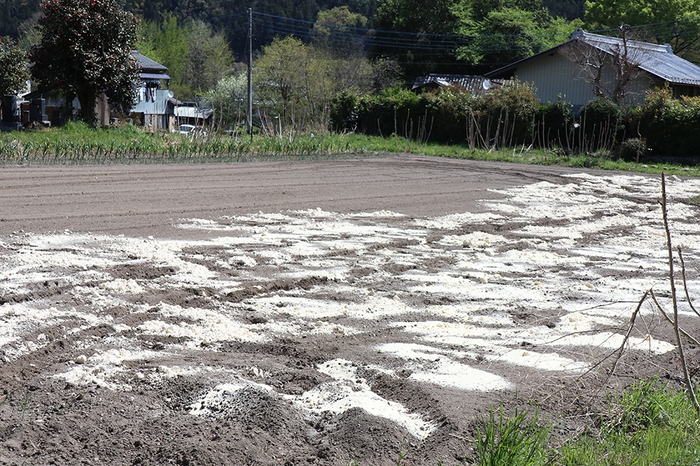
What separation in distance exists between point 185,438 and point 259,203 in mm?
7984

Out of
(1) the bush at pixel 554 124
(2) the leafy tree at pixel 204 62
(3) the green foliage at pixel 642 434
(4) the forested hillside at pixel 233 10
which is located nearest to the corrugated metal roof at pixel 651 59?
(1) the bush at pixel 554 124

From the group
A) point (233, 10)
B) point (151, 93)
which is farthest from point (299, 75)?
point (233, 10)

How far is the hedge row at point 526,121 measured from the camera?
23.0 m

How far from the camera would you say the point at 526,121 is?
25672 mm

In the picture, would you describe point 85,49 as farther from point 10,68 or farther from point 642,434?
point 642,434

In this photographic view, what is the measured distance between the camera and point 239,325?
15.8 ft

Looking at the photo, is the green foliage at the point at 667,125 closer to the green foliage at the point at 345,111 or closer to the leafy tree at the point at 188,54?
the green foliage at the point at 345,111

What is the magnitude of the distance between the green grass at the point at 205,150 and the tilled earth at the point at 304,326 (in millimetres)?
6317

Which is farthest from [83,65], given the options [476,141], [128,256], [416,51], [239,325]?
[416,51]

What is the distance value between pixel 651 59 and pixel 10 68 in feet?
83.9

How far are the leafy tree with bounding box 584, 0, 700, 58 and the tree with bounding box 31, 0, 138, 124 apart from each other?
3393cm

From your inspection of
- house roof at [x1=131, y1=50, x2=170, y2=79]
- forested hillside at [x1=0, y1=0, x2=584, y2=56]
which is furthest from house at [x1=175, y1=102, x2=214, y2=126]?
forested hillside at [x1=0, y1=0, x2=584, y2=56]

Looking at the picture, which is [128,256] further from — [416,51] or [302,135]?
[416,51]

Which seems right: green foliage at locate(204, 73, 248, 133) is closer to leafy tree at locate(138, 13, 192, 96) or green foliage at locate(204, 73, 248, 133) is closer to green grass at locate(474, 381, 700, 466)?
leafy tree at locate(138, 13, 192, 96)
